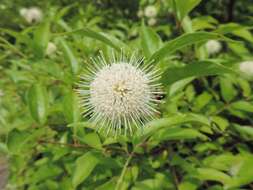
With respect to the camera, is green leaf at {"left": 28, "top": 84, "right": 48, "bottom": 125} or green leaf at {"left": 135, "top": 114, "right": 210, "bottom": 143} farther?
green leaf at {"left": 28, "top": 84, "right": 48, "bottom": 125}

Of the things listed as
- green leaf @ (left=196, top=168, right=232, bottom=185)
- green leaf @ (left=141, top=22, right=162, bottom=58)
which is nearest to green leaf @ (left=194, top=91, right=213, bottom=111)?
green leaf @ (left=196, top=168, right=232, bottom=185)

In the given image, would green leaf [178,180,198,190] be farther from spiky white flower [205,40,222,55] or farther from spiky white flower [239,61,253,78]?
spiky white flower [205,40,222,55]

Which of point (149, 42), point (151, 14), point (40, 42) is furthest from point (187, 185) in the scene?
point (151, 14)

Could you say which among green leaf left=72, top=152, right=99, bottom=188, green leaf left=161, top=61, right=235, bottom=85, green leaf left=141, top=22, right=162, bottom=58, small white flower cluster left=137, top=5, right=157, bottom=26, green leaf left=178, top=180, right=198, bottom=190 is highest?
small white flower cluster left=137, top=5, right=157, bottom=26

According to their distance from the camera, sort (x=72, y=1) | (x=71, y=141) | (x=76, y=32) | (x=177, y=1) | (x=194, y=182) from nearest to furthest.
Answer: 1. (x=76, y=32)
2. (x=177, y=1)
3. (x=194, y=182)
4. (x=71, y=141)
5. (x=72, y=1)

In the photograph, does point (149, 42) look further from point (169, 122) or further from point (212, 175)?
point (212, 175)

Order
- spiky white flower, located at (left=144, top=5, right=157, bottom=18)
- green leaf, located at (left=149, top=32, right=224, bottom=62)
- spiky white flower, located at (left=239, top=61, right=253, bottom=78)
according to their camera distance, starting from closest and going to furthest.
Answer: green leaf, located at (left=149, top=32, right=224, bottom=62) → spiky white flower, located at (left=239, top=61, right=253, bottom=78) → spiky white flower, located at (left=144, top=5, right=157, bottom=18)

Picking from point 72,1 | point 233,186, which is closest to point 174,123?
point 233,186

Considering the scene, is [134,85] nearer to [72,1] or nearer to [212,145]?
[212,145]
